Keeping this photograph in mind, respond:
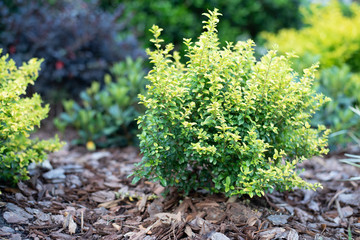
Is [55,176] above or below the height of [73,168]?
below

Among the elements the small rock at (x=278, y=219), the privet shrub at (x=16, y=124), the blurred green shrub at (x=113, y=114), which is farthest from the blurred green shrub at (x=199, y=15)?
the small rock at (x=278, y=219)

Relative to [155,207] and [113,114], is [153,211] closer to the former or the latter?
[155,207]

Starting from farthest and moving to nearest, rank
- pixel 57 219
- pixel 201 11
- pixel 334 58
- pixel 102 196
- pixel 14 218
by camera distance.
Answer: pixel 201 11, pixel 334 58, pixel 102 196, pixel 57 219, pixel 14 218

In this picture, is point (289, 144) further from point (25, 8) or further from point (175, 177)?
point (25, 8)

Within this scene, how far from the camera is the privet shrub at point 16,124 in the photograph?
2.12 meters

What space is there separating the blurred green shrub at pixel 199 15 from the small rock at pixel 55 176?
358cm

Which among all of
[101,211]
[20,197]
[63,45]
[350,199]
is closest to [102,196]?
[101,211]

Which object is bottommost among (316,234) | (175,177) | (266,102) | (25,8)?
(316,234)

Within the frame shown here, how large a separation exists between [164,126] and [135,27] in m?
4.86

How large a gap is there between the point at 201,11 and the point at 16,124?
539cm

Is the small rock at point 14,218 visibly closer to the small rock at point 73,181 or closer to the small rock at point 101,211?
the small rock at point 101,211

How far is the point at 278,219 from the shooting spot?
2270 mm

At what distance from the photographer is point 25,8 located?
16.6ft

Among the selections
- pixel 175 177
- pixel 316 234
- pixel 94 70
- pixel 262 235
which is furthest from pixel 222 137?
pixel 94 70
